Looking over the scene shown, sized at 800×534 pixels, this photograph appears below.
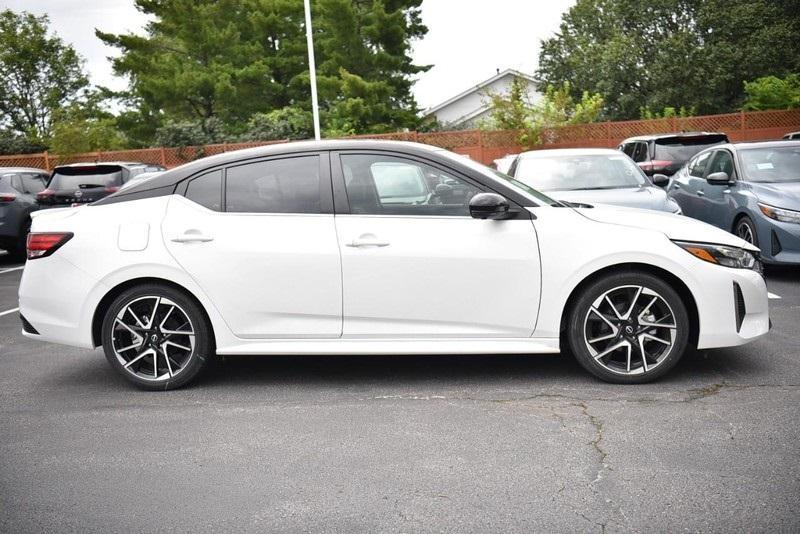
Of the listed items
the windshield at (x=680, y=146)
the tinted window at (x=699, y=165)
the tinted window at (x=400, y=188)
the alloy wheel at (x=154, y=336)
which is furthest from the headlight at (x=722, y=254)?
the windshield at (x=680, y=146)

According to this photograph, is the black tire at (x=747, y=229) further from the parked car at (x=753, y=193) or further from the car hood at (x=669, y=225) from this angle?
the car hood at (x=669, y=225)

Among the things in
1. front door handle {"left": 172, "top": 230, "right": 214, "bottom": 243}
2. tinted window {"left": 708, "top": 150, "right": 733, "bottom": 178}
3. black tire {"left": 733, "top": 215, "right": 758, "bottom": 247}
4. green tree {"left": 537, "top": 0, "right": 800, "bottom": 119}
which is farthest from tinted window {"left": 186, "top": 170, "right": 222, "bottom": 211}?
green tree {"left": 537, "top": 0, "right": 800, "bottom": 119}

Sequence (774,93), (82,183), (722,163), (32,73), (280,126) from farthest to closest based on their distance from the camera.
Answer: (32,73) < (280,126) < (774,93) < (82,183) < (722,163)

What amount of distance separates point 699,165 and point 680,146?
11.6 feet

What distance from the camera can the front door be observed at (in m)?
4.94

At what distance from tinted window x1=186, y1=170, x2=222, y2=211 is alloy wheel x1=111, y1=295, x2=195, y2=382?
669 millimetres

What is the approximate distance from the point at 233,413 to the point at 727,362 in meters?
3.29

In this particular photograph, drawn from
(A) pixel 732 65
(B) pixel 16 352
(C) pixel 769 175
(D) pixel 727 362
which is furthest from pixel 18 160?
(A) pixel 732 65

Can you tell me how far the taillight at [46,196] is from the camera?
13102 mm

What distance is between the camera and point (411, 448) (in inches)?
161

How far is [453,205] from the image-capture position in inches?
199

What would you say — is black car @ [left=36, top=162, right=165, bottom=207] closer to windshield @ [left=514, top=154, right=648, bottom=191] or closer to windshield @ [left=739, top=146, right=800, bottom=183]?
windshield @ [left=514, top=154, right=648, bottom=191]

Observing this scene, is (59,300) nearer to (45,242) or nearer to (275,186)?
(45,242)

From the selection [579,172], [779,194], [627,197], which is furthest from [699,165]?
[627,197]
